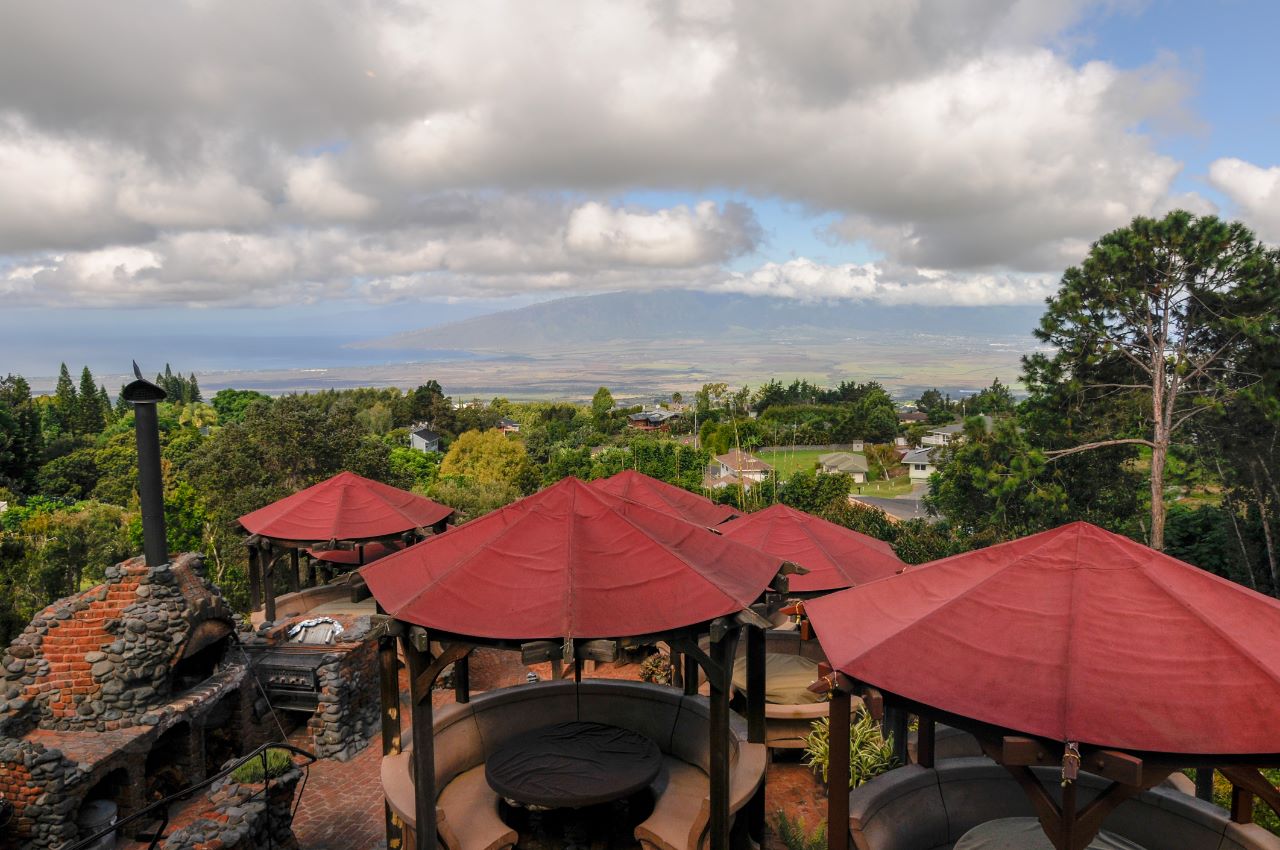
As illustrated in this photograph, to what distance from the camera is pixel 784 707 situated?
9750 mm

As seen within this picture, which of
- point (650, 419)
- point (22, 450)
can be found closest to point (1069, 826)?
point (22, 450)

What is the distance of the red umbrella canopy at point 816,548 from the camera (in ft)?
37.0

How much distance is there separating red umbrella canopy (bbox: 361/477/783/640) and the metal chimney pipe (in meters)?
5.39

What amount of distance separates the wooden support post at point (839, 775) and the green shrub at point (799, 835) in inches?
69.7

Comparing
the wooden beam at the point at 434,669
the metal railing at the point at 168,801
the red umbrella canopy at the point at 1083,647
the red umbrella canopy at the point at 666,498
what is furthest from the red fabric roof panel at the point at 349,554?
the red umbrella canopy at the point at 1083,647

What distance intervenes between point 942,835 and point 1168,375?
19.0 m

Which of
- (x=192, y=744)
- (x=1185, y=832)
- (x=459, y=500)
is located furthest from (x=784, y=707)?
(x=459, y=500)

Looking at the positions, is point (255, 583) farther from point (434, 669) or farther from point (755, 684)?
point (755, 684)

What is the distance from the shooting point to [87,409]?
7656 cm

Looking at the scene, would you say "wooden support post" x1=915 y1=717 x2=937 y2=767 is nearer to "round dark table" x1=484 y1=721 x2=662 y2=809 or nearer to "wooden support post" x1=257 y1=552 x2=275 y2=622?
"round dark table" x1=484 y1=721 x2=662 y2=809

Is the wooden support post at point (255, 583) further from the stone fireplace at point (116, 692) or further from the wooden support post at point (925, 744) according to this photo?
the wooden support post at point (925, 744)

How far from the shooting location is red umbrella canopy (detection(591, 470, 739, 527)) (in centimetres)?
1497

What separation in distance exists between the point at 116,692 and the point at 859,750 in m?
9.55

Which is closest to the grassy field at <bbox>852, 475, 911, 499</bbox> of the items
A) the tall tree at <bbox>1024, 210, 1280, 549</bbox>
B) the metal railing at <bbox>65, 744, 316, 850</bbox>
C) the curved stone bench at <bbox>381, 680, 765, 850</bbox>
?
the tall tree at <bbox>1024, 210, 1280, 549</bbox>
